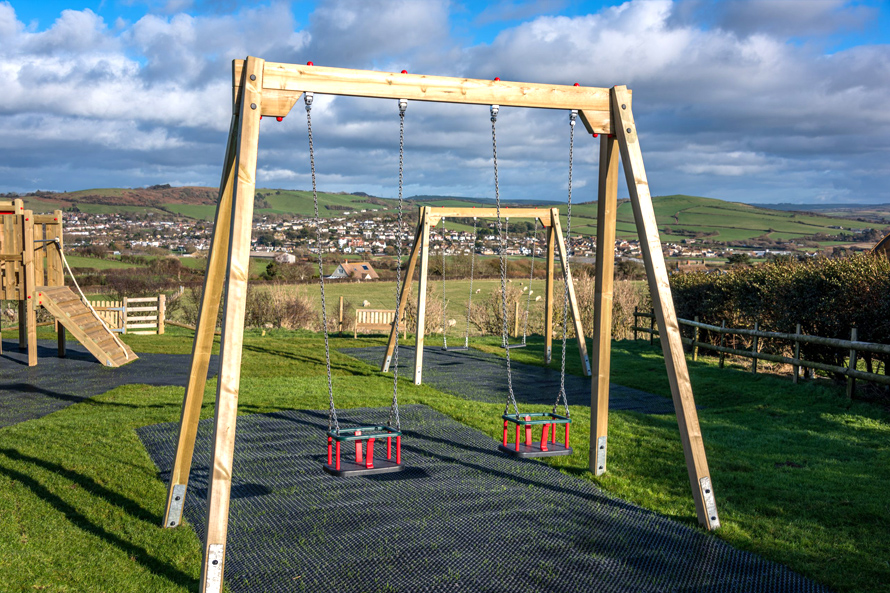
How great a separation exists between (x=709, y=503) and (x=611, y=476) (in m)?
1.26

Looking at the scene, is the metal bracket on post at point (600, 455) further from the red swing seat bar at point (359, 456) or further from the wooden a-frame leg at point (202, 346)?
the wooden a-frame leg at point (202, 346)

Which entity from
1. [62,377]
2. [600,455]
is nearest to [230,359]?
[600,455]

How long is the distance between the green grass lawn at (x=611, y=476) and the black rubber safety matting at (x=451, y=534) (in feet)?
0.96

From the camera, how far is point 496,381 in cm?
1197

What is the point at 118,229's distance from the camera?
2274 inches

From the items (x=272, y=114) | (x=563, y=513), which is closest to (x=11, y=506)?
(x=272, y=114)

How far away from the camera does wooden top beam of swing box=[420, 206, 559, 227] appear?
11.6m

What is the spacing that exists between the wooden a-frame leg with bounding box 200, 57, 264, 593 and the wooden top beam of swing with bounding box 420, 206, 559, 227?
7.43 meters

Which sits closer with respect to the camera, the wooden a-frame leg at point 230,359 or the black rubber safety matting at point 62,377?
the wooden a-frame leg at point 230,359

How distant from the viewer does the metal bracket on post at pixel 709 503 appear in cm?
461

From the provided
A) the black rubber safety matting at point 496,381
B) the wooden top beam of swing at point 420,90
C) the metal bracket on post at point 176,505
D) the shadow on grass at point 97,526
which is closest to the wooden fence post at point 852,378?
the black rubber safety matting at point 496,381

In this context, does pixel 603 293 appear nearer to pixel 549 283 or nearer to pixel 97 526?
pixel 97 526

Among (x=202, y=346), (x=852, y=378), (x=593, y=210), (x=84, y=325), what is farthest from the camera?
(x=593, y=210)

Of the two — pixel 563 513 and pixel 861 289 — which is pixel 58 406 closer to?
pixel 563 513
